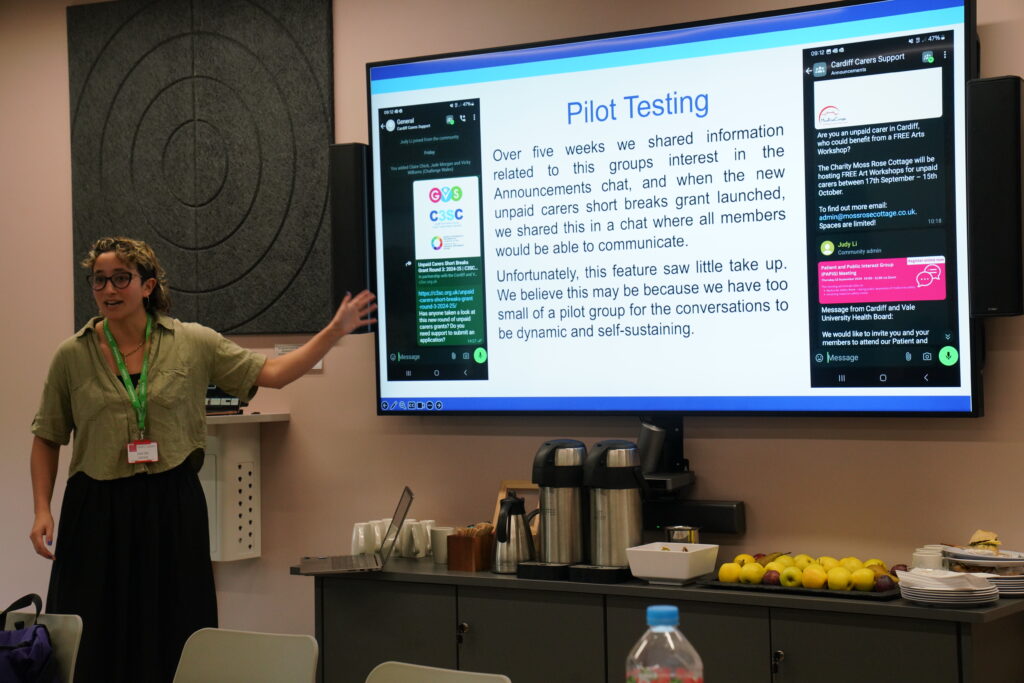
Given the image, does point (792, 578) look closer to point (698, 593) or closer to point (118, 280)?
point (698, 593)

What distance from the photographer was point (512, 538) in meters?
3.45

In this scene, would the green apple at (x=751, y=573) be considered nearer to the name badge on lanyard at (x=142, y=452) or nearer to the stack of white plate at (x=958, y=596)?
the stack of white plate at (x=958, y=596)

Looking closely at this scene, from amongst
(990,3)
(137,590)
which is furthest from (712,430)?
(137,590)

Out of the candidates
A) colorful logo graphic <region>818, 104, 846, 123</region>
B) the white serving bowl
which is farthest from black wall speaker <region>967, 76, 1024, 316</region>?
the white serving bowl

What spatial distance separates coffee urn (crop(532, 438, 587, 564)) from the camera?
11.0 feet

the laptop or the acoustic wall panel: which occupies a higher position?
the acoustic wall panel

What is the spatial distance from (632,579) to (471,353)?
94 cm

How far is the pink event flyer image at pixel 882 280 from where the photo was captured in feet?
10.2

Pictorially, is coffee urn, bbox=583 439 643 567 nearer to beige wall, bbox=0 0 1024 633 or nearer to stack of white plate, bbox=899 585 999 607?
beige wall, bbox=0 0 1024 633

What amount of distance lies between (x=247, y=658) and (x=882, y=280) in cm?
196

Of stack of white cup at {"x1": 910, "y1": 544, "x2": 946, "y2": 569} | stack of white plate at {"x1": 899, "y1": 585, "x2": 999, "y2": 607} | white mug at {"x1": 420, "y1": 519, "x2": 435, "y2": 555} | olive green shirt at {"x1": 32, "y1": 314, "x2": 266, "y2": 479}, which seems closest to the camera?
stack of white plate at {"x1": 899, "y1": 585, "x2": 999, "y2": 607}

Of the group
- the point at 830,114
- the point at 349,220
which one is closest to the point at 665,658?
the point at 830,114

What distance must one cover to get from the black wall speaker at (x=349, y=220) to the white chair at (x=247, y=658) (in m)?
1.54

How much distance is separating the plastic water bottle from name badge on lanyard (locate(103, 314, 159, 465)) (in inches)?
81.1
